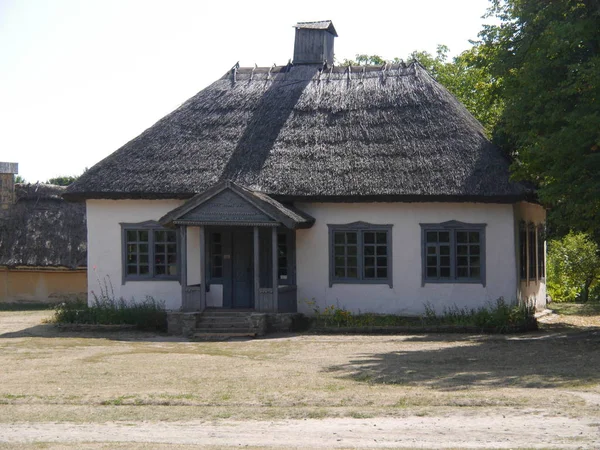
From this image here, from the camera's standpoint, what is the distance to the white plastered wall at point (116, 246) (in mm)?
23656

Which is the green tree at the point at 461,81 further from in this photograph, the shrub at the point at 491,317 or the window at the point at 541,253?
the shrub at the point at 491,317

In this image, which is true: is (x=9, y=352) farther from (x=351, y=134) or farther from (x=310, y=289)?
(x=351, y=134)

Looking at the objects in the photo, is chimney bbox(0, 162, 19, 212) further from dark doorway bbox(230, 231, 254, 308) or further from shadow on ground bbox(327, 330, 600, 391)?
shadow on ground bbox(327, 330, 600, 391)

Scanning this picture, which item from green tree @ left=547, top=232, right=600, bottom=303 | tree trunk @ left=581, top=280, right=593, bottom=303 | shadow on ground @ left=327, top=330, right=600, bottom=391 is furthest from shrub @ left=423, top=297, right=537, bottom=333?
tree trunk @ left=581, top=280, right=593, bottom=303

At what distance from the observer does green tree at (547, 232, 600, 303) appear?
3222 cm

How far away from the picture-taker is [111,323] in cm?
2236

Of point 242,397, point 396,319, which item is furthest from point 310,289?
point 242,397

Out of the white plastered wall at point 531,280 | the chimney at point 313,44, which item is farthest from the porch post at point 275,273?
the chimney at point 313,44

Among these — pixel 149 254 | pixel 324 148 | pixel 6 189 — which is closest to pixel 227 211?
pixel 149 254

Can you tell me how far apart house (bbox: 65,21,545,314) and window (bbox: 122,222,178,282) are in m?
0.04

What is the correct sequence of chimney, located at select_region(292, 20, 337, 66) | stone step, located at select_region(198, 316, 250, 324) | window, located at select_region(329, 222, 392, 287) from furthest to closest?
chimney, located at select_region(292, 20, 337, 66)
window, located at select_region(329, 222, 392, 287)
stone step, located at select_region(198, 316, 250, 324)

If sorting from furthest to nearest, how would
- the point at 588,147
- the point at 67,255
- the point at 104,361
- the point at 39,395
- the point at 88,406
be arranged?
the point at 67,255 → the point at 588,147 → the point at 104,361 → the point at 39,395 → the point at 88,406

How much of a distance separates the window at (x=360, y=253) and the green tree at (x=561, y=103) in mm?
4582

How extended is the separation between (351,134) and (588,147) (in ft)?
25.3
